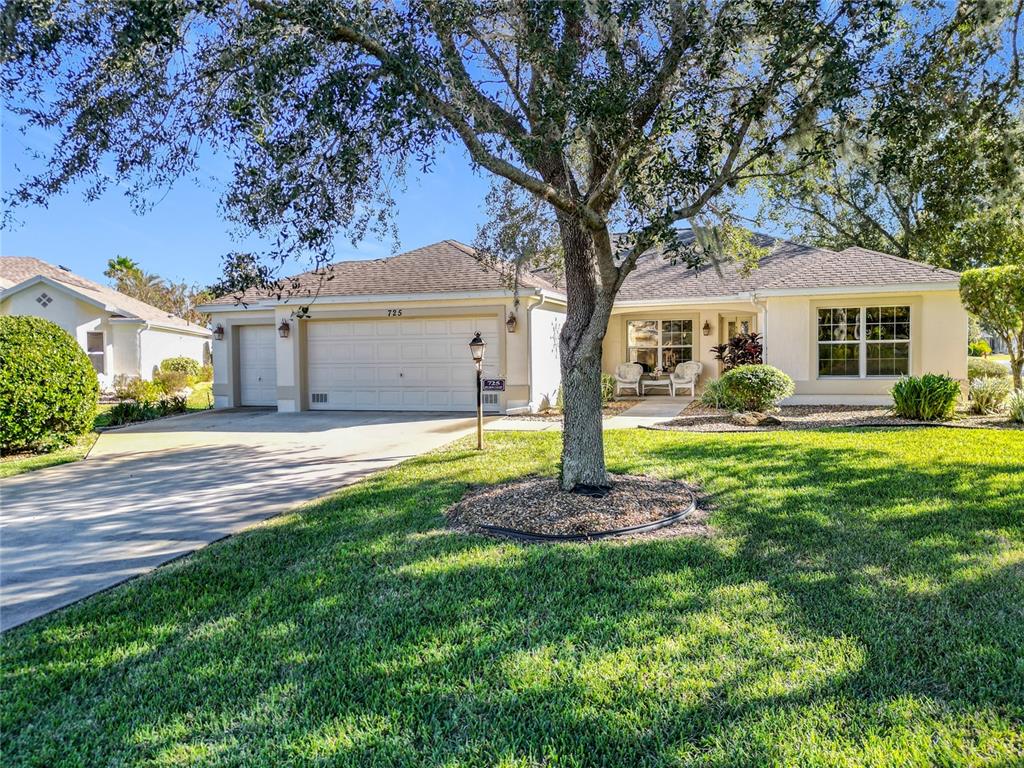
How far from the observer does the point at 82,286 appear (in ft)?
73.8

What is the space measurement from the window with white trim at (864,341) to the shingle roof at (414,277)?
6991 mm

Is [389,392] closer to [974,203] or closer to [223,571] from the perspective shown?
[223,571]

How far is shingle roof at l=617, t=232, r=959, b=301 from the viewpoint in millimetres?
13492

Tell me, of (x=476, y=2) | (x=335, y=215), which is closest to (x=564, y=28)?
(x=476, y=2)

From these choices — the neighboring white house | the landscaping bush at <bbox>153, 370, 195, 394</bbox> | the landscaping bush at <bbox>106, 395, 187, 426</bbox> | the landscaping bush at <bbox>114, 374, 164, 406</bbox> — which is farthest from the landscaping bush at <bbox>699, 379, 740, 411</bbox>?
the neighboring white house

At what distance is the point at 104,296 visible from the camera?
891 inches

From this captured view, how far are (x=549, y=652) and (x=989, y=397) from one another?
1259 cm

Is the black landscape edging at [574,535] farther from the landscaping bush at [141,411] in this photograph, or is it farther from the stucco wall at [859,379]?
the landscaping bush at [141,411]

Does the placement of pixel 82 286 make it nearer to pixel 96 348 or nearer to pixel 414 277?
pixel 96 348

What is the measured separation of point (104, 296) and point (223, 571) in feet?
75.6

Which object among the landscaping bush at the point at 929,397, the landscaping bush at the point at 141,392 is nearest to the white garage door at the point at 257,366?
the landscaping bush at the point at 141,392

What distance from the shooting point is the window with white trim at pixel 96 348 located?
20906 mm

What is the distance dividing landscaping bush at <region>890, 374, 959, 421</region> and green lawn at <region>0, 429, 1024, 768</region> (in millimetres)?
6331

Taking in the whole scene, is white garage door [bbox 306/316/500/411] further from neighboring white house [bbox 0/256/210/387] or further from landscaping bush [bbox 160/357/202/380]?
landscaping bush [bbox 160/357/202/380]
